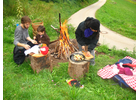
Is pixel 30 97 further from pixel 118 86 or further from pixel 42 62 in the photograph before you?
pixel 118 86

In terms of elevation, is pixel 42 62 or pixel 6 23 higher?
pixel 6 23

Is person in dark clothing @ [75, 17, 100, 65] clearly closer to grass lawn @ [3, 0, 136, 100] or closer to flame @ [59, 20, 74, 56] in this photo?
grass lawn @ [3, 0, 136, 100]

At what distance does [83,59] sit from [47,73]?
1.24m

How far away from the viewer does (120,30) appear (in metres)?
9.50

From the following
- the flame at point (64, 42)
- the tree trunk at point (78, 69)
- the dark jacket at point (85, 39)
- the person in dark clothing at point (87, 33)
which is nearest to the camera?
the person in dark clothing at point (87, 33)

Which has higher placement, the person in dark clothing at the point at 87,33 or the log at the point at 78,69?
the person in dark clothing at the point at 87,33

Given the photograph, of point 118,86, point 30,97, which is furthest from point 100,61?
point 30,97

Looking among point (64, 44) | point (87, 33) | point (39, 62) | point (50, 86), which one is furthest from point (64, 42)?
point (50, 86)

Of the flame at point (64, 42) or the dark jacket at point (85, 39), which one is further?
the flame at point (64, 42)

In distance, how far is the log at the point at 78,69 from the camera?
322 cm

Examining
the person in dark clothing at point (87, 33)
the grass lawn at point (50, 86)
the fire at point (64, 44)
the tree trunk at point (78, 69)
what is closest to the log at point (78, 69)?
the tree trunk at point (78, 69)

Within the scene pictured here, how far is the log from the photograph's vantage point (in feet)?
10.6

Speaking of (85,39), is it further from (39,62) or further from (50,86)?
(50,86)

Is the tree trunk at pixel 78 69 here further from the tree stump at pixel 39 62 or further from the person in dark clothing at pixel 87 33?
the tree stump at pixel 39 62
